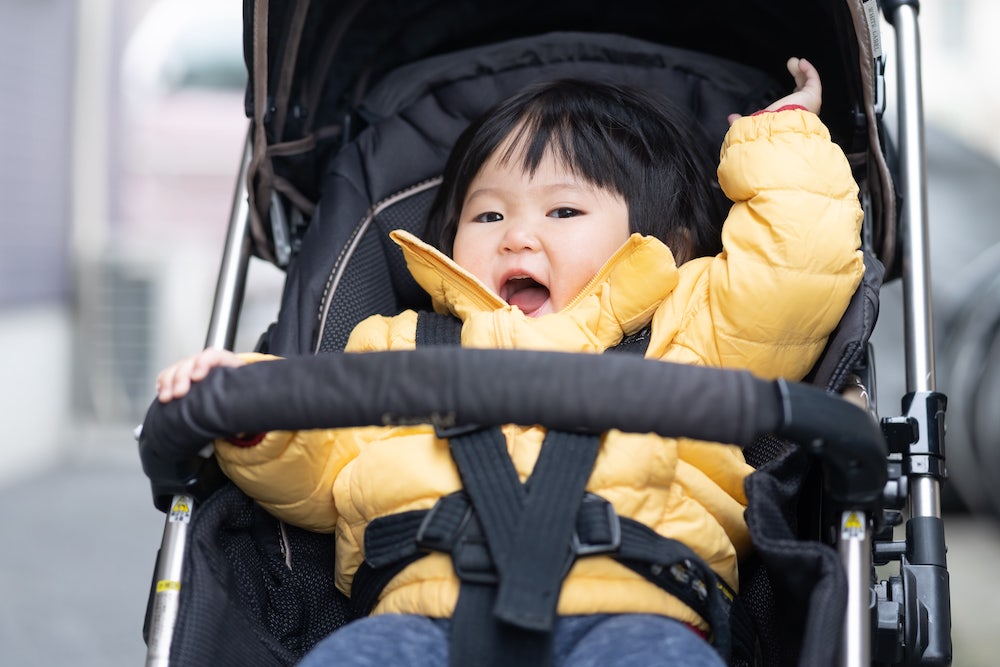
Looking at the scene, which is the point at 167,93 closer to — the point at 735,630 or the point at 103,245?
the point at 103,245

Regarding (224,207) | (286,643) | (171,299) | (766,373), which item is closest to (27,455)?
(171,299)

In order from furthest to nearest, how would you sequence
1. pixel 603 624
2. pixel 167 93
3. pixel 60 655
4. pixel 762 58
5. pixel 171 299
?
pixel 167 93
pixel 171 299
pixel 60 655
pixel 762 58
pixel 603 624

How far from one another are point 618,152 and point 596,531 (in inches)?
23.1

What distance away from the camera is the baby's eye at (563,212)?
1.40 meters

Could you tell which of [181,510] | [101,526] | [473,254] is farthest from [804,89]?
[101,526]

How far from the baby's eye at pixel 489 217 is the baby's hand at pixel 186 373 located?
18.3 inches

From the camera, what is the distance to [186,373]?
3.37 feet

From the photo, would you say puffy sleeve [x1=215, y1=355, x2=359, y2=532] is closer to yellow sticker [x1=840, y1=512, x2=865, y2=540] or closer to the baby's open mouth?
the baby's open mouth

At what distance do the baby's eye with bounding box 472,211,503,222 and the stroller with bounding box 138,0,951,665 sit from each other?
0.67 ft

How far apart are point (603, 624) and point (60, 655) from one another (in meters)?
1.68

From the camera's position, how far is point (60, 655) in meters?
2.30

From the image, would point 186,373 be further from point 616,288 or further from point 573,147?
point 573,147

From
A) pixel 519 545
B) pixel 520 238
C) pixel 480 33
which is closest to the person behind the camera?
pixel 519 545

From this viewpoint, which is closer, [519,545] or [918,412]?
[519,545]
